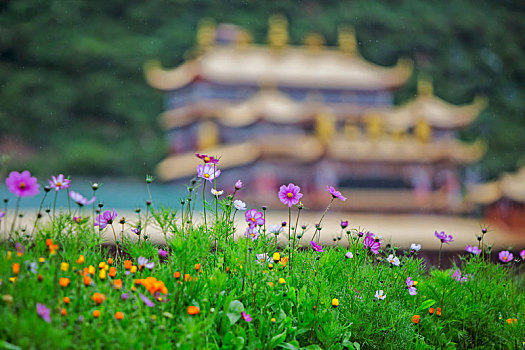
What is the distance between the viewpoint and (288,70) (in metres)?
11.9

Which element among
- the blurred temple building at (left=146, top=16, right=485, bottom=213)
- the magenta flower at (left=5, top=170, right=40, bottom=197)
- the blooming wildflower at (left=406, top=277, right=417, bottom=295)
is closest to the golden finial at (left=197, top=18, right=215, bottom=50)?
the blurred temple building at (left=146, top=16, right=485, bottom=213)

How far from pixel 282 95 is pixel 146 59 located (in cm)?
675

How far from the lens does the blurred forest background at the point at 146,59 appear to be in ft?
51.7

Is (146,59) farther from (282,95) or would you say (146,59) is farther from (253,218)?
(253,218)

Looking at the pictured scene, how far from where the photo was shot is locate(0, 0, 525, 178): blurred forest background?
1576 centimetres

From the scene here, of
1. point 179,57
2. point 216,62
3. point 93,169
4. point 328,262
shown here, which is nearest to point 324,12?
point 179,57

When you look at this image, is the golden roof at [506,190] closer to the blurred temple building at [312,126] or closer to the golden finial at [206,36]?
the blurred temple building at [312,126]

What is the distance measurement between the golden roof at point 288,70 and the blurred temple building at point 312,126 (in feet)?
0.07

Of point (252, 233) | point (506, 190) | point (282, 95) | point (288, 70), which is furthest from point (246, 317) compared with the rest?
point (288, 70)

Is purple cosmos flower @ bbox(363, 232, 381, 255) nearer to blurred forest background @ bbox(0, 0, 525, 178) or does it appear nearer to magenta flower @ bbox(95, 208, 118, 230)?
magenta flower @ bbox(95, 208, 118, 230)

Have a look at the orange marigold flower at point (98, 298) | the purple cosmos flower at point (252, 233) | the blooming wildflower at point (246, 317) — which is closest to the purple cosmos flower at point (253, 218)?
the purple cosmos flower at point (252, 233)

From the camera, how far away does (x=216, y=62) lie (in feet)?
38.9

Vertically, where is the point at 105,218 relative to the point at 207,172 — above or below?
below

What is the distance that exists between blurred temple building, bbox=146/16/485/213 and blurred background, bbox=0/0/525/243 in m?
0.04
